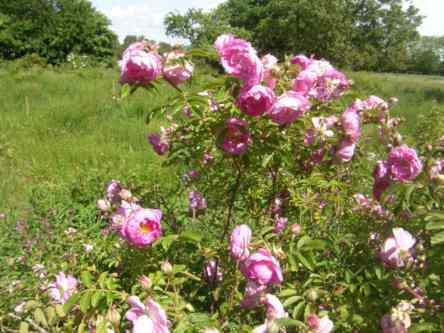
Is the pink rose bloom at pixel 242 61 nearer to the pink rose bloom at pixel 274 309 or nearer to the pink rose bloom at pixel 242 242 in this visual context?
the pink rose bloom at pixel 242 242

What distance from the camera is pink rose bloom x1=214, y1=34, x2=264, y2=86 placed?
1.06m

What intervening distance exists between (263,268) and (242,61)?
464mm

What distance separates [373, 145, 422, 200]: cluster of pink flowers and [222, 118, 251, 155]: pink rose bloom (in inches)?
14.6

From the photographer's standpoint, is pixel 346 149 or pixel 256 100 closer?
pixel 256 100

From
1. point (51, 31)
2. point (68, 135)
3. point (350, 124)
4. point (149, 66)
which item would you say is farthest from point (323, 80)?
point (51, 31)

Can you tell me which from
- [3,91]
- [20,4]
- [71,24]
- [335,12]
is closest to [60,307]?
[3,91]

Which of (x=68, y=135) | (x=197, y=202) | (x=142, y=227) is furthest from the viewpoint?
(x=68, y=135)

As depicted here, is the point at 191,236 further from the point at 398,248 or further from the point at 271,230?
the point at 398,248

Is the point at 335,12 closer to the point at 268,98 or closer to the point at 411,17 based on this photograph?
the point at 411,17

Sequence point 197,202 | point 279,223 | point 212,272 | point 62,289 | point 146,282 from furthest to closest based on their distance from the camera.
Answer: point 197,202 → point 279,223 → point 212,272 → point 62,289 → point 146,282

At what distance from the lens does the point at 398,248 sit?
0.99m

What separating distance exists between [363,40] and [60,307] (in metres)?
31.1

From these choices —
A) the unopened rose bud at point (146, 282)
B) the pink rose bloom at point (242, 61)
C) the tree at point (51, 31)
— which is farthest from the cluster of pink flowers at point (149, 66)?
the tree at point (51, 31)

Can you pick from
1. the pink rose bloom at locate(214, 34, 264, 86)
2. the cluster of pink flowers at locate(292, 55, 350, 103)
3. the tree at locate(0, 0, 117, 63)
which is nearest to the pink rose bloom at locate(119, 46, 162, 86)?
the pink rose bloom at locate(214, 34, 264, 86)
